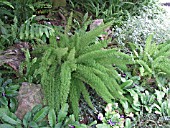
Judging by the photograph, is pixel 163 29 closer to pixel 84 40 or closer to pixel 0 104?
pixel 84 40

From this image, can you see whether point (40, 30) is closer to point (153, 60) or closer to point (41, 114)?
point (41, 114)

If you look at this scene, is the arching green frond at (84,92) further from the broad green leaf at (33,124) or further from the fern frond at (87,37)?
the broad green leaf at (33,124)

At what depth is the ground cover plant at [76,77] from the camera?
7.72ft

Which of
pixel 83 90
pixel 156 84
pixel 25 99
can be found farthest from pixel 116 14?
pixel 25 99

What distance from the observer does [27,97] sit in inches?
93.2

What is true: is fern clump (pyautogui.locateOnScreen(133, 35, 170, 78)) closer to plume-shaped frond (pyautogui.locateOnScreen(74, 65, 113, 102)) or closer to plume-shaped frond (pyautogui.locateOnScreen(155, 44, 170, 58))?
plume-shaped frond (pyautogui.locateOnScreen(155, 44, 170, 58))

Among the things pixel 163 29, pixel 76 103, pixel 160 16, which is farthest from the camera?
pixel 160 16

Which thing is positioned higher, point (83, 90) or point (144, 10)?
point (144, 10)

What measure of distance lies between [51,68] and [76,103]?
0.38 metres

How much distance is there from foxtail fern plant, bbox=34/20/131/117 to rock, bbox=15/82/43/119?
78 mm

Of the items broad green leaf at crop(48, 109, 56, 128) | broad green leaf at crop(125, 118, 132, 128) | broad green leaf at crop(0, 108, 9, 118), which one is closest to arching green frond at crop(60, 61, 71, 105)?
broad green leaf at crop(48, 109, 56, 128)

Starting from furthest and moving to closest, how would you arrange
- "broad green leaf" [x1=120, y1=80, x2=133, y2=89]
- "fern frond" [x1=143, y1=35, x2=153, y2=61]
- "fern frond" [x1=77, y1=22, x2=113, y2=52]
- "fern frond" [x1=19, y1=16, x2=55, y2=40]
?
"fern frond" [x1=143, y1=35, x2=153, y2=61]
"fern frond" [x1=19, y1=16, x2=55, y2=40]
"broad green leaf" [x1=120, y1=80, x2=133, y2=89]
"fern frond" [x1=77, y1=22, x2=113, y2=52]

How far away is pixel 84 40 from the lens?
8.62 ft

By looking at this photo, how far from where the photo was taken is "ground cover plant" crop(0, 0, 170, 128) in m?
2.35
